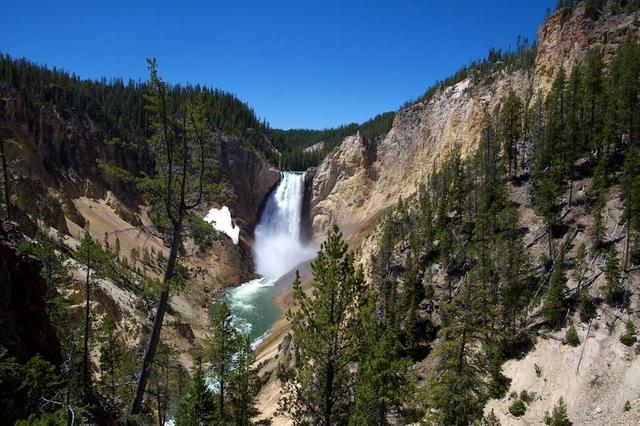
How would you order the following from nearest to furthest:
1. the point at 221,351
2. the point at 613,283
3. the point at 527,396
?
the point at 221,351, the point at 527,396, the point at 613,283

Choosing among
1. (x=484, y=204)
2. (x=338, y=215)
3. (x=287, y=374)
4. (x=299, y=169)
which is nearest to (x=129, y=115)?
(x=299, y=169)

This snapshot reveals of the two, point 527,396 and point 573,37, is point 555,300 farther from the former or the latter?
point 573,37

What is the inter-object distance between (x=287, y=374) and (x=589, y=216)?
36.0 meters

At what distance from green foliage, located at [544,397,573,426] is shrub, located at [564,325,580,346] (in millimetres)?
5316

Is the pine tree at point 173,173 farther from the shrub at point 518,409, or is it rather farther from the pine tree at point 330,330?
the shrub at point 518,409

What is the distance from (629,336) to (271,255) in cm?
6906

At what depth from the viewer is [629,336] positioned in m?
28.1

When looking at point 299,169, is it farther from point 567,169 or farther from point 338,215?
point 567,169

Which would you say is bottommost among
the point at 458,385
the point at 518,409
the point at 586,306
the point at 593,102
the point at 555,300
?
the point at 518,409

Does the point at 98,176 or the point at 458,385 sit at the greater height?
the point at 98,176

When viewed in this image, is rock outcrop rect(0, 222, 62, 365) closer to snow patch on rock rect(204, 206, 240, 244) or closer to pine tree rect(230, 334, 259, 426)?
pine tree rect(230, 334, 259, 426)

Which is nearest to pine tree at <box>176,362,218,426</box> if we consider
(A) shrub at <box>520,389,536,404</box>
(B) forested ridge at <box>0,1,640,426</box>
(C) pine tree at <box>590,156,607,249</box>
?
(B) forested ridge at <box>0,1,640,426</box>

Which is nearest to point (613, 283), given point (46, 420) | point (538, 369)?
point (538, 369)

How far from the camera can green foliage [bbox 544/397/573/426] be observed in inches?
989
